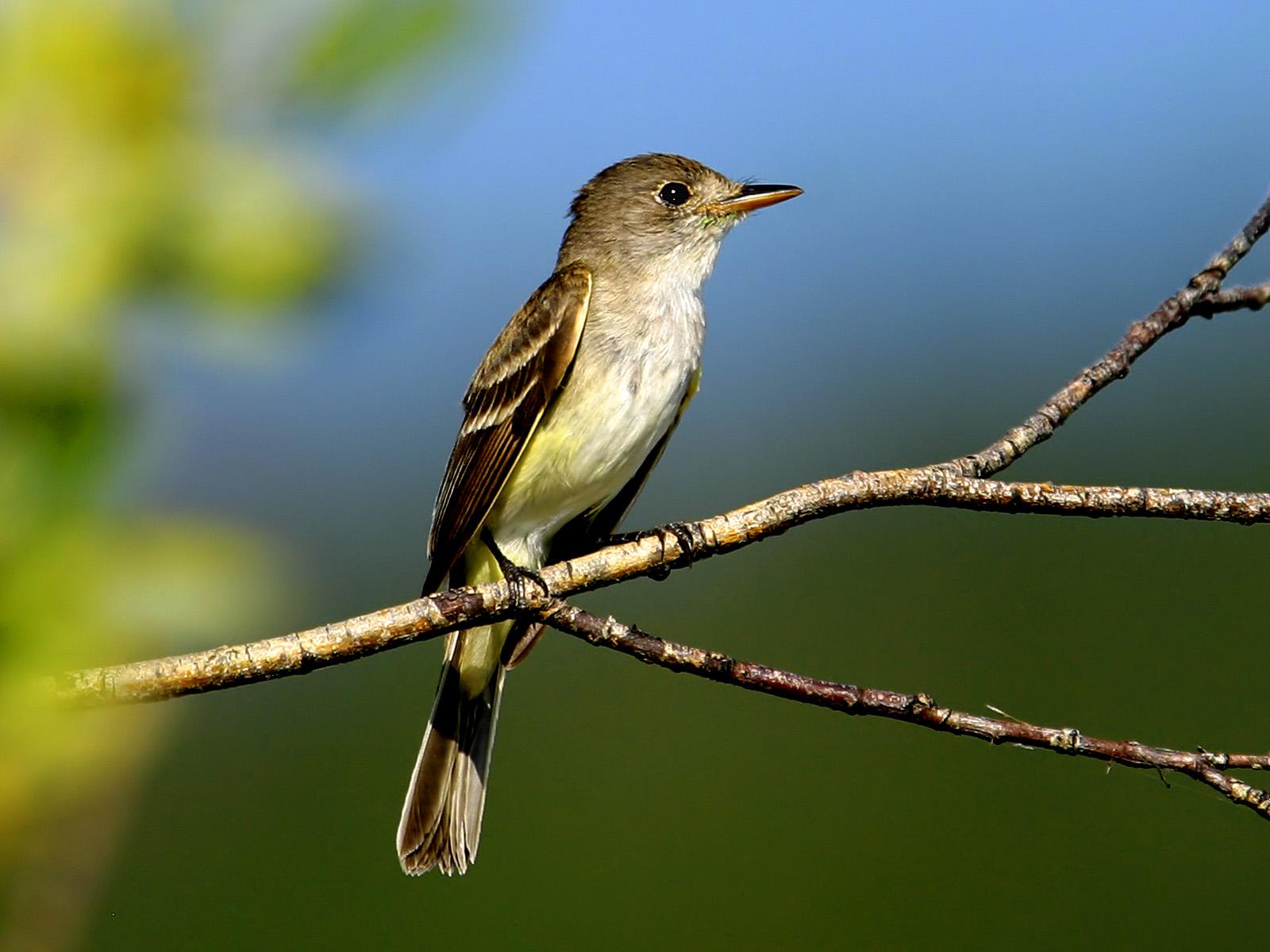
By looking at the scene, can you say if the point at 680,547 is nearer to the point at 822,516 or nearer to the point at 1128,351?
the point at 822,516

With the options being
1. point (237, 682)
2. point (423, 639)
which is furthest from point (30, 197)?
point (423, 639)

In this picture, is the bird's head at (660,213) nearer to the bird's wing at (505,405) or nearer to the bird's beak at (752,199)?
the bird's beak at (752,199)

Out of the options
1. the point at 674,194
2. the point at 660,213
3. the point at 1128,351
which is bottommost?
the point at 1128,351

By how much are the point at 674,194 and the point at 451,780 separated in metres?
2.11

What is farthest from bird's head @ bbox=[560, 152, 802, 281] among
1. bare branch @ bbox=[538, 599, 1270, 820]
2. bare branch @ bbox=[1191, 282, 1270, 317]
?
bare branch @ bbox=[538, 599, 1270, 820]

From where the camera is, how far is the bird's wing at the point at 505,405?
389 centimetres

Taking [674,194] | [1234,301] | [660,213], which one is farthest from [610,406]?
[1234,301]

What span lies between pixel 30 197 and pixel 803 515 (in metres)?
1.83

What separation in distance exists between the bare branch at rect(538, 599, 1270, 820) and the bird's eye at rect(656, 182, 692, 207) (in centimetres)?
239

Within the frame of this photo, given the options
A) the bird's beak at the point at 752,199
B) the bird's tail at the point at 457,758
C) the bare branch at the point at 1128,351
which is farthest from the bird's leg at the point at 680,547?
the bird's beak at the point at 752,199

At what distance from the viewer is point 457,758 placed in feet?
14.0

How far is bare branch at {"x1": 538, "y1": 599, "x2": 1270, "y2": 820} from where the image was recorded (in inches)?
84.8

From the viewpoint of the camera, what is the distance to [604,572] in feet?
9.27

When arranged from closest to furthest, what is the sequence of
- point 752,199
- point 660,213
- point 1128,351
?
point 1128,351 < point 752,199 < point 660,213
